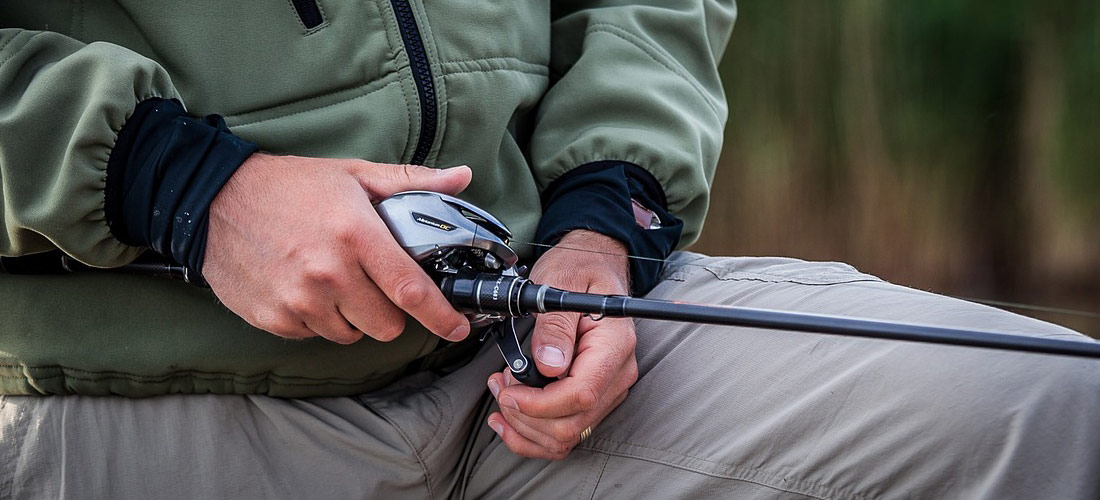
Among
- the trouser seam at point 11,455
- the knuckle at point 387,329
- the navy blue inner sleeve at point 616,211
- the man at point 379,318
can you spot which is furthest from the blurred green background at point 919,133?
the trouser seam at point 11,455

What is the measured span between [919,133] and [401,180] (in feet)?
8.90

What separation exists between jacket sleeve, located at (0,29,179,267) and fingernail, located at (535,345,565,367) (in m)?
0.50

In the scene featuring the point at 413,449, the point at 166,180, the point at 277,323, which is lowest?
the point at 413,449

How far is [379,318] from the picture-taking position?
3.38 feet

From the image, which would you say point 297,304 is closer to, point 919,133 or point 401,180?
point 401,180

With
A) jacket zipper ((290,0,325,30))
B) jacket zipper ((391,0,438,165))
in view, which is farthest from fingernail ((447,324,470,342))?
jacket zipper ((290,0,325,30))

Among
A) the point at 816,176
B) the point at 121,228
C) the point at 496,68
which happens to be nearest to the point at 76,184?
the point at 121,228

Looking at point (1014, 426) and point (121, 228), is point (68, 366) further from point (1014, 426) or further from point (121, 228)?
point (1014, 426)

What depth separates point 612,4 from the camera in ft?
5.56

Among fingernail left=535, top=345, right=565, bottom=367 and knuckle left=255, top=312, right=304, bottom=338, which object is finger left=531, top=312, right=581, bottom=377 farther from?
knuckle left=255, top=312, right=304, bottom=338

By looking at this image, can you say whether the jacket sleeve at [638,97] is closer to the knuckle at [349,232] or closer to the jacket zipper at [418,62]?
the jacket zipper at [418,62]

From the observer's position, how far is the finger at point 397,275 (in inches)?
39.3

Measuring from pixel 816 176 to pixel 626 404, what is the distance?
2.45 m

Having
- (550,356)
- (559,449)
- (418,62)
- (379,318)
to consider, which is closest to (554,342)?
(550,356)
